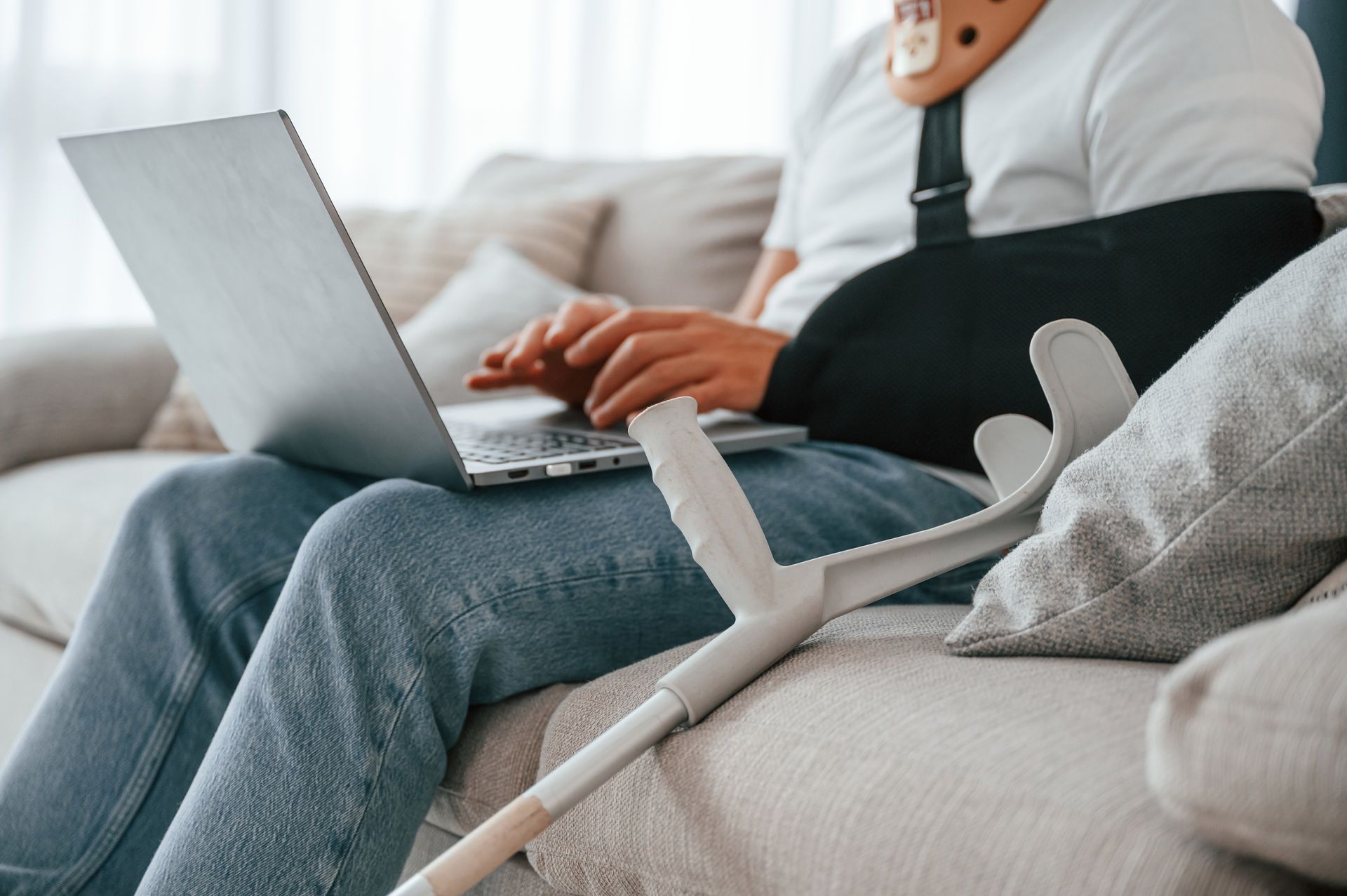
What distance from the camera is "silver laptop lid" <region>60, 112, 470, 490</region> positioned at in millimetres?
608

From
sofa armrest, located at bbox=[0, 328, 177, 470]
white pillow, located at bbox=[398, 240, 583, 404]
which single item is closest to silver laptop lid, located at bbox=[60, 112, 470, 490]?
white pillow, located at bbox=[398, 240, 583, 404]

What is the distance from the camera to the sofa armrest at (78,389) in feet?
4.91

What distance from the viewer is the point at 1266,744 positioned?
33 centimetres

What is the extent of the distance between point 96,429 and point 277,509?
88 centimetres

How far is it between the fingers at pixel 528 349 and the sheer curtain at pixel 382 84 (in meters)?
1.61

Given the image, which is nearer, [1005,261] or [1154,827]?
[1154,827]

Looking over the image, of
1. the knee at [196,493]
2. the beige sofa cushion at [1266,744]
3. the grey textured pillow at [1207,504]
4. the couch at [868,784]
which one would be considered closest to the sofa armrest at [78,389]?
the knee at [196,493]

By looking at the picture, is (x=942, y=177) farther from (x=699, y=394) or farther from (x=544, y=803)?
(x=544, y=803)

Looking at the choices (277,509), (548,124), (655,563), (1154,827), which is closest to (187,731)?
(277,509)

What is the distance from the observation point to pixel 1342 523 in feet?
1.51

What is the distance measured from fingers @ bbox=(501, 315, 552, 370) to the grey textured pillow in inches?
18.3

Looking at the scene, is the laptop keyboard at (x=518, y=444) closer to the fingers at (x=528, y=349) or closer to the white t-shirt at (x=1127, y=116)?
the fingers at (x=528, y=349)

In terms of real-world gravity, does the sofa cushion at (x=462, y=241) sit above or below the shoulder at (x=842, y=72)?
below

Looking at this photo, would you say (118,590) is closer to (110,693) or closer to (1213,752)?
(110,693)
